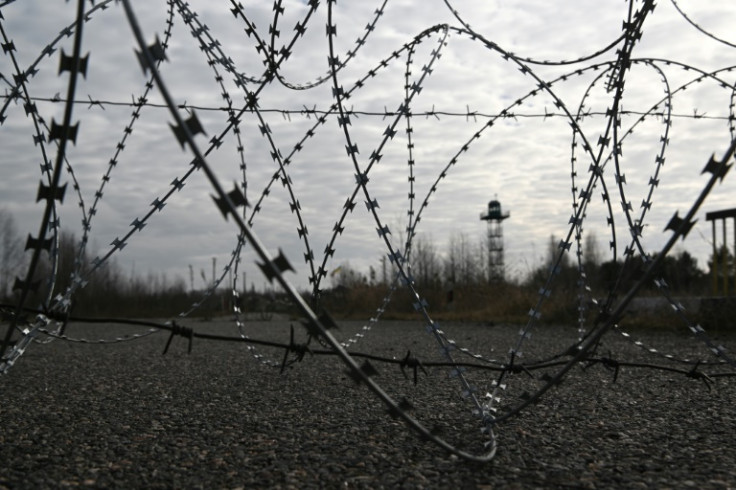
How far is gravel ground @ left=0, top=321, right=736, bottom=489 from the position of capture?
8.27ft

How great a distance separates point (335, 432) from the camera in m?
3.27

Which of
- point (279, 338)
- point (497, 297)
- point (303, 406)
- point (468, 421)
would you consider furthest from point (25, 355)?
point (497, 297)

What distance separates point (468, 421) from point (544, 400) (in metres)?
0.84

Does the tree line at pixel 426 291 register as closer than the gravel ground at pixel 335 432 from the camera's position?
No

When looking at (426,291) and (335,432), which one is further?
(426,291)

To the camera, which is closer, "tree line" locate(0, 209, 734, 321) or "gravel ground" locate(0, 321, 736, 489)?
"gravel ground" locate(0, 321, 736, 489)

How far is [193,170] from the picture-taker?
3.42 m

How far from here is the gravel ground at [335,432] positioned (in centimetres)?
252

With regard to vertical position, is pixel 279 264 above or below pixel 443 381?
above

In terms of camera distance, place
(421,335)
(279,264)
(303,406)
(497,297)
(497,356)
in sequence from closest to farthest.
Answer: (279,264)
(303,406)
(497,356)
(421,335)
(497,297)

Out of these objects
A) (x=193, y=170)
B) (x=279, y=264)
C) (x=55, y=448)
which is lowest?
(x=55, y=448)

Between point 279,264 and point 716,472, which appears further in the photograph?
point 716,472

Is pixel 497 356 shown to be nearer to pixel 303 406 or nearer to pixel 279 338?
pixel 303 406

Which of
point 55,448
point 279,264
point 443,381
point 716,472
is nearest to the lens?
point 279,264
